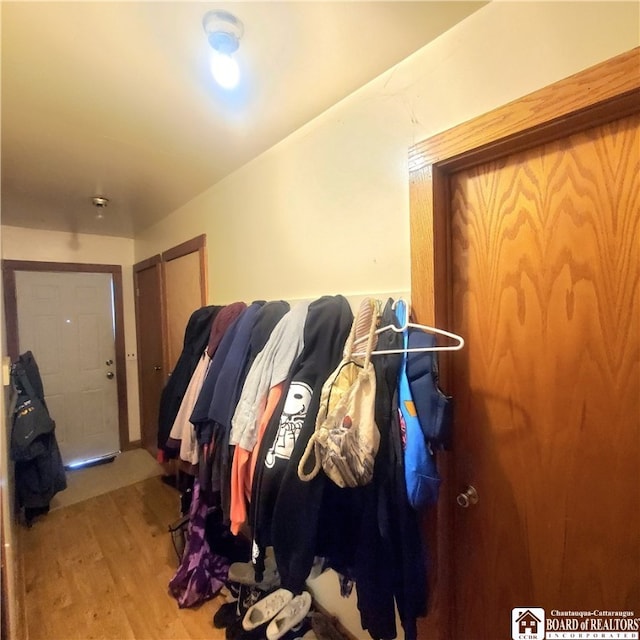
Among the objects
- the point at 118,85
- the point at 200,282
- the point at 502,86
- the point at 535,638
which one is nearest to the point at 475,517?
the point at 535,638

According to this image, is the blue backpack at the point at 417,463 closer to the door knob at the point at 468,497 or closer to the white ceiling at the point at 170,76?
the door knob at the point at 468,497

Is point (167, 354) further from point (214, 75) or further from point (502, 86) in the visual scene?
point (502, 86)

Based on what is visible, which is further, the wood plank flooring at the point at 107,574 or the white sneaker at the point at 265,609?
the wood plank flooring at the point at 107,574

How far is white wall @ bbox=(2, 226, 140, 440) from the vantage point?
3.20m

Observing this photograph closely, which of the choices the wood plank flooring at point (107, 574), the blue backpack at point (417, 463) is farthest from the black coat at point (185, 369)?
the blue backpack at point (417, 463)

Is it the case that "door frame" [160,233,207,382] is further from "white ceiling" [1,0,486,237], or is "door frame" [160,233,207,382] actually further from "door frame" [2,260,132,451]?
"door frame" [2,260,132,451]

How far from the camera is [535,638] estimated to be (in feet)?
3.33

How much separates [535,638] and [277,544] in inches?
31.6

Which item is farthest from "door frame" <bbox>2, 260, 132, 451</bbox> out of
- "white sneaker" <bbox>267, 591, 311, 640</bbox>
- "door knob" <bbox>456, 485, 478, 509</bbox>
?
"door knob" <bbox>456, 485, 478, 509</bbox>

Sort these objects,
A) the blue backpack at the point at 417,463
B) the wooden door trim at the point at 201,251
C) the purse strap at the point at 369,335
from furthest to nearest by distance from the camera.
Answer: the wooden door trim at the point at 201,251 < the purse strap at the point at 369,335 < the blue backpack at the point at 417,463

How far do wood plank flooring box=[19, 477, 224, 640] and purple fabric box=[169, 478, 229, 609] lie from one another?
47 millimetres

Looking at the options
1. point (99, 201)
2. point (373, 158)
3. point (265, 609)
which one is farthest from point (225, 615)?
point (99, 201)

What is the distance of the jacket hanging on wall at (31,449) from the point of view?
242cm

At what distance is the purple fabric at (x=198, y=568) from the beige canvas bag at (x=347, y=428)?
122 centimetres
